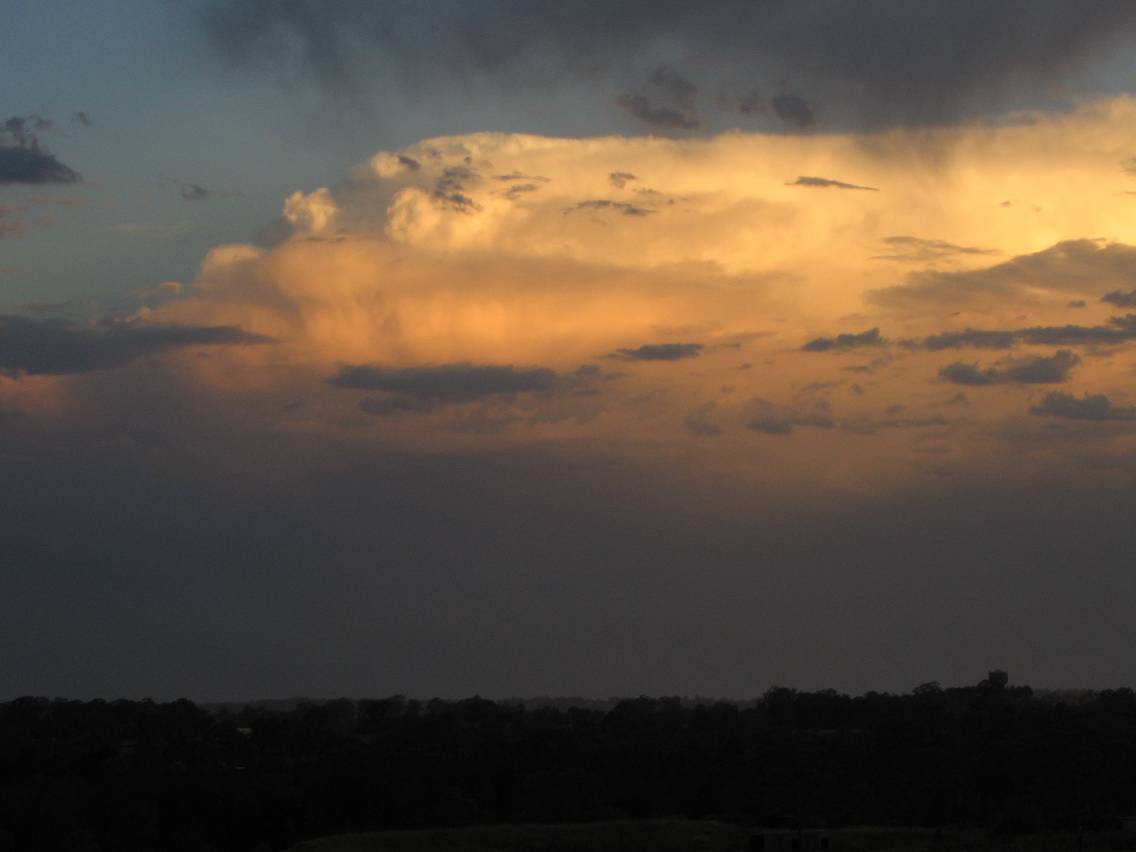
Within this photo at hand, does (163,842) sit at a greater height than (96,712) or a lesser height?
lesser

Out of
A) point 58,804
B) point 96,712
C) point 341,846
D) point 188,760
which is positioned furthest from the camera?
point 96,712

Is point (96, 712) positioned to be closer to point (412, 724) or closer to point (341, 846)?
point (412, 724)

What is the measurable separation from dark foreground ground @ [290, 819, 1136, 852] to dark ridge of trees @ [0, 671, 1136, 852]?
8.17 feet

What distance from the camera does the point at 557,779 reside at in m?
75.6

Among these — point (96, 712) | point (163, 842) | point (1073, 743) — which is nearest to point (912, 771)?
point (1073, 743)

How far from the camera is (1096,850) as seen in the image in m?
42.9

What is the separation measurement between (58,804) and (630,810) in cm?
2631

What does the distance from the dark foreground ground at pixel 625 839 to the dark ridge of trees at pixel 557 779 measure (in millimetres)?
2490

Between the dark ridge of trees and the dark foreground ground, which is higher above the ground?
the dark ridge of trees

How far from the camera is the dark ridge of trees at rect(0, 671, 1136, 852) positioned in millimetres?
67750

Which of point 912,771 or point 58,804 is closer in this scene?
point 58,804

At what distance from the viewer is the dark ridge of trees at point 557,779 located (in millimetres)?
67750

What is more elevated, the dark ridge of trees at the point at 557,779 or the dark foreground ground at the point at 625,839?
the dark ridge of trees at the point at 557,779

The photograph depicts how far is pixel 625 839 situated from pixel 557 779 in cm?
1999
